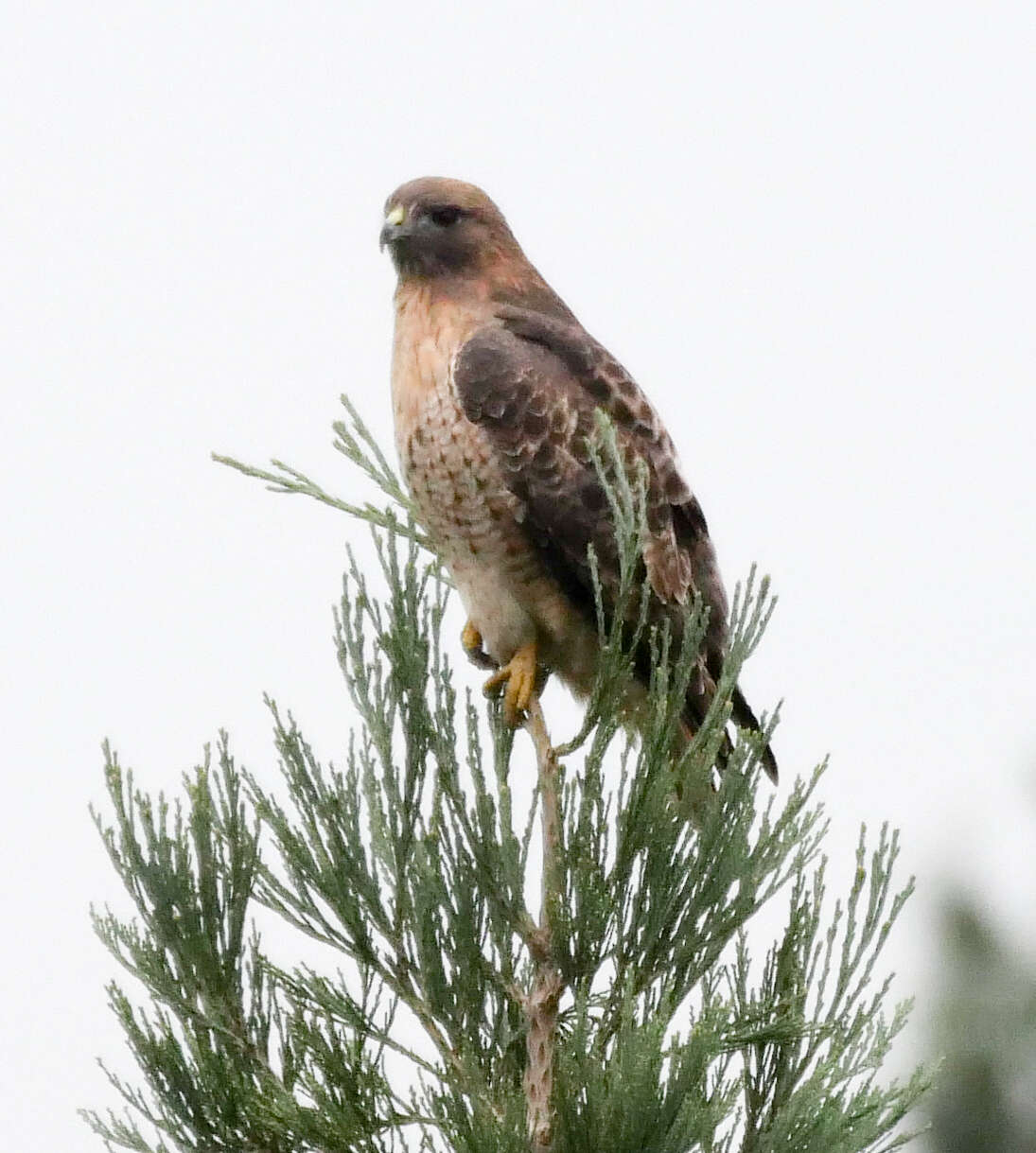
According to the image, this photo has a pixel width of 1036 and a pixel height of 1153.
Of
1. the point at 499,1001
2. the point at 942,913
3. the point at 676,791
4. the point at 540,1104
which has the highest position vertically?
the point at 942,913

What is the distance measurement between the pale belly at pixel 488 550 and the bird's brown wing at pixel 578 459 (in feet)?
0.13

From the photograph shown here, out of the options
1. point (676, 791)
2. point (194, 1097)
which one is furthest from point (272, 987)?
point (676, 791)

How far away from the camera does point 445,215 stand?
4734mm

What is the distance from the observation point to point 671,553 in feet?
13.8

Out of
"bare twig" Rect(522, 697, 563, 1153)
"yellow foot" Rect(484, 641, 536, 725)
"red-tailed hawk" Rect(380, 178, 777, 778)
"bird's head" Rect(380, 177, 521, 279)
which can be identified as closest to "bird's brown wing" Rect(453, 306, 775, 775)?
"red-tailed hawk" Rect(380, 178, 777, 778)

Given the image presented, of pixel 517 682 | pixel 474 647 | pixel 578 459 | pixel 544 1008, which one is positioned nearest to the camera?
pixel 544 1008

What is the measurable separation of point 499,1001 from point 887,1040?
694mm

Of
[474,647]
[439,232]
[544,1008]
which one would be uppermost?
[439,232]

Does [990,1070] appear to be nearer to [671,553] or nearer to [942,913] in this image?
[942,913]

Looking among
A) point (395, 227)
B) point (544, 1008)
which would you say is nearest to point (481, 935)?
point (544, 1008)

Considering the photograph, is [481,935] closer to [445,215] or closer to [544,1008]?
[544,1008]

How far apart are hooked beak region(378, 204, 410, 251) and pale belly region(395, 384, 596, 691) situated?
2.11 feet

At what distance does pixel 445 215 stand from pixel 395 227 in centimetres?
14

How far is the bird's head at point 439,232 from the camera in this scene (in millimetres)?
4691
